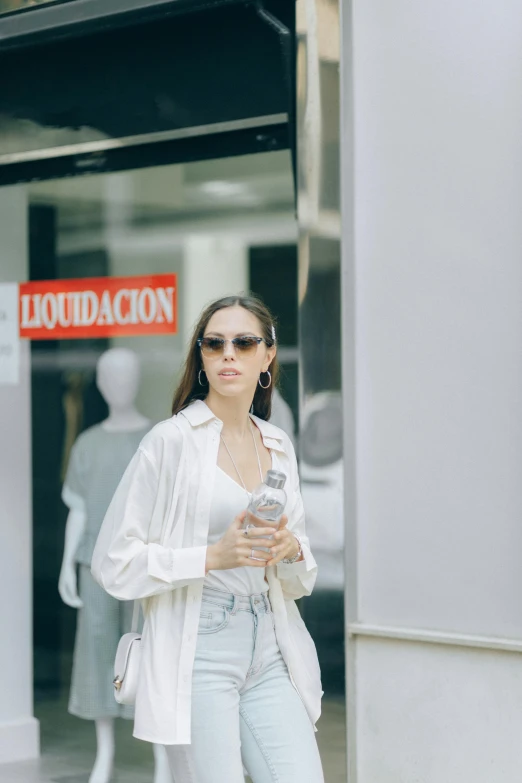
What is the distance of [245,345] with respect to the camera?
306cm

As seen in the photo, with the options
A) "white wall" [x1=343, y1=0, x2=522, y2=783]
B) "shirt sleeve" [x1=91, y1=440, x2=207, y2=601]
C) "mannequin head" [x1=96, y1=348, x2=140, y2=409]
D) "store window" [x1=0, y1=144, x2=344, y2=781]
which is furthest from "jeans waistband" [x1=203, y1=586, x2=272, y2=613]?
"mannequin head" [x1=96, y1=348, x2=140, y2=409]

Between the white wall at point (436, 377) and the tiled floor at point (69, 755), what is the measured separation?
1255mm

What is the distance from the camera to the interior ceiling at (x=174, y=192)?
16.0 feet

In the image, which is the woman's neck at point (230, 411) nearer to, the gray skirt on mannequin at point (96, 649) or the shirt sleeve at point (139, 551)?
the shirt sleeve at point (139, 551)

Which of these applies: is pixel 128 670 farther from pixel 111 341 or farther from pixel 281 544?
pixel 111 341

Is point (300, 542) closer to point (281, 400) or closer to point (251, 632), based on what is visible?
point (251, 632)

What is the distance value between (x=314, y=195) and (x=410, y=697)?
1.91 metres

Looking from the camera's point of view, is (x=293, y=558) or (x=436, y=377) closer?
(x=293, y=558)

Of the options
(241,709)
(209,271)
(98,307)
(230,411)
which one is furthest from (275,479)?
(98,307)

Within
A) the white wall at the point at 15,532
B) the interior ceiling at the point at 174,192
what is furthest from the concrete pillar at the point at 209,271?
the white wall at the point at 15,532

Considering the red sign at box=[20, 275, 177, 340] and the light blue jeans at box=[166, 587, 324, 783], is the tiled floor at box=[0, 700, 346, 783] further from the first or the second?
the light blue jeans at box=[166, 587, 324, 783]

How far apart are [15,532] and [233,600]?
2986 millimetres

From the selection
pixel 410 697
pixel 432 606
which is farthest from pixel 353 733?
pixel 432 606

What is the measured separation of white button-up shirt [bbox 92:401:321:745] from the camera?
2.87 m
